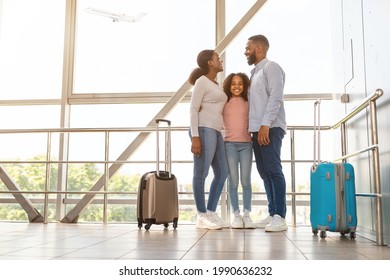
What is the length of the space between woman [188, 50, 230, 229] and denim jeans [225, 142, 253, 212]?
1.9 inches

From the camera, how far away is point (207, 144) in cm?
273

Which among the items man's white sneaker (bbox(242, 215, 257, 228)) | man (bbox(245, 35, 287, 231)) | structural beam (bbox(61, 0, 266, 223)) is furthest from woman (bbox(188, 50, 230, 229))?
structural beam (bbox(61, 0, 266, 223))

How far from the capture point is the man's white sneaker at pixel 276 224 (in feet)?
8.37

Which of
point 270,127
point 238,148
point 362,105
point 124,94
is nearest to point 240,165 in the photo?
point 238,148

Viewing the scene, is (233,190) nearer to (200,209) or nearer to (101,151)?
(200,209)

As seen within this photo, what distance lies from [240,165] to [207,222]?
1.43 feet

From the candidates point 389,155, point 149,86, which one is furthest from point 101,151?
point 389,155

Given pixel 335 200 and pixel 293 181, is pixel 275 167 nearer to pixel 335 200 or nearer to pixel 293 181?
pixel 335 200

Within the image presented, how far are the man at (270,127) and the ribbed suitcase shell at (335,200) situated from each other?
0.27 metres

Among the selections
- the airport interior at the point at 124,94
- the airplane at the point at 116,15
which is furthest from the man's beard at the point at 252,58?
the airplane at the point at 116,15

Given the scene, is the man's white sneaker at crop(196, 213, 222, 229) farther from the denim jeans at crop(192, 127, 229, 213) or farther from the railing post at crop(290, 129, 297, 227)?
the railing post at crop(290, 129, 297, 227)

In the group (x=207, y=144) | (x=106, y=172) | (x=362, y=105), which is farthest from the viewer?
(x=106, y=172)

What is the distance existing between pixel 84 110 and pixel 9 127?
2.44 ft

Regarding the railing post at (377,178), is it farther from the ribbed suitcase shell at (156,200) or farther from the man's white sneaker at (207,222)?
the ribbed suitcase shell at (156,200)
